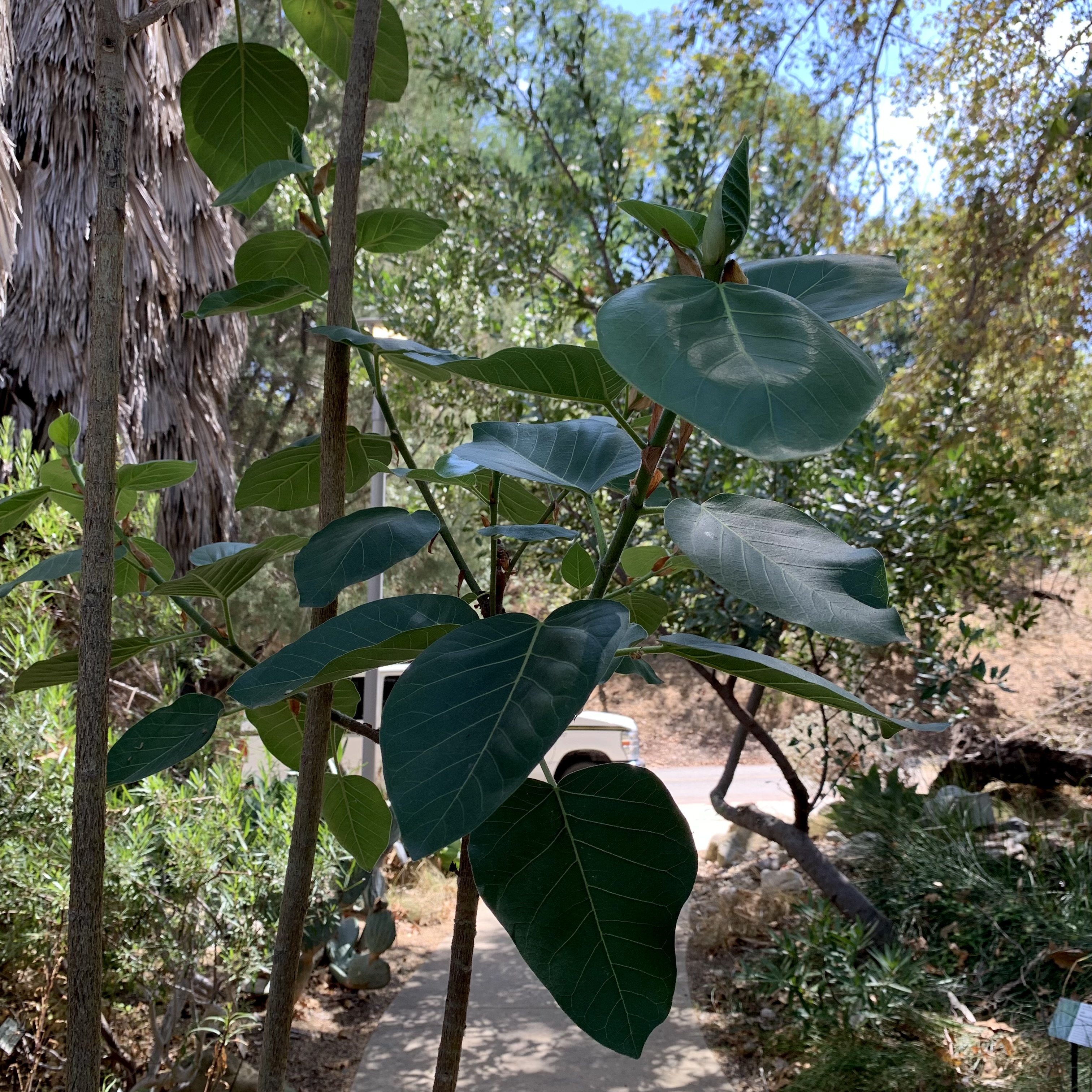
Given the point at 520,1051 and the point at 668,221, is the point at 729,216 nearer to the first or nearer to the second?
the point at 668,221

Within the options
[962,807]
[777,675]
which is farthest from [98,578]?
[962,807]

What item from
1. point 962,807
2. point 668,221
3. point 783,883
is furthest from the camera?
point 783,883

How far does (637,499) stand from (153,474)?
1.69 ft

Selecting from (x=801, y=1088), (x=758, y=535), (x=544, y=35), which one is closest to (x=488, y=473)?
(x=758, y=535)

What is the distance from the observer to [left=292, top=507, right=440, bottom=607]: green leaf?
0.66m

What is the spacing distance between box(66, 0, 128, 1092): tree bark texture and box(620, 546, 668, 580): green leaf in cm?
46

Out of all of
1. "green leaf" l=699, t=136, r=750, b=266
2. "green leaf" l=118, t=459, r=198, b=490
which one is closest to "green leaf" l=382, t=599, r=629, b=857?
"green leaf" l=699, t=136, r=750, b=266

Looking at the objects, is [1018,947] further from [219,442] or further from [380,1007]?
[219,442]

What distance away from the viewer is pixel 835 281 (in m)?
0.61

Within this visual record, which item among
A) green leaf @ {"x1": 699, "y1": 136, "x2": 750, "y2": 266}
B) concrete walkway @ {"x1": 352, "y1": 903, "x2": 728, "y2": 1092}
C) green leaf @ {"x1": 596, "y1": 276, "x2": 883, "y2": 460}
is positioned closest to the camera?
green leaf @ {"x1": 596, "y1": 276, "x2": 883, "y2": 460}

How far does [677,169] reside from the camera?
4402mm

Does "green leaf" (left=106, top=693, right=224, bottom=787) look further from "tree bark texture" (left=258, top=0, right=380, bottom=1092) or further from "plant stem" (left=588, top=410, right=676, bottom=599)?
"plant stem" (left=588, top=410, right=676, bottom=599)

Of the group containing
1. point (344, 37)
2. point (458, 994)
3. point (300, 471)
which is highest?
point (344, 37)

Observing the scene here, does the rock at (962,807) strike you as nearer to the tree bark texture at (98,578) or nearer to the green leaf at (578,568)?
the green leaf at (578,568)
